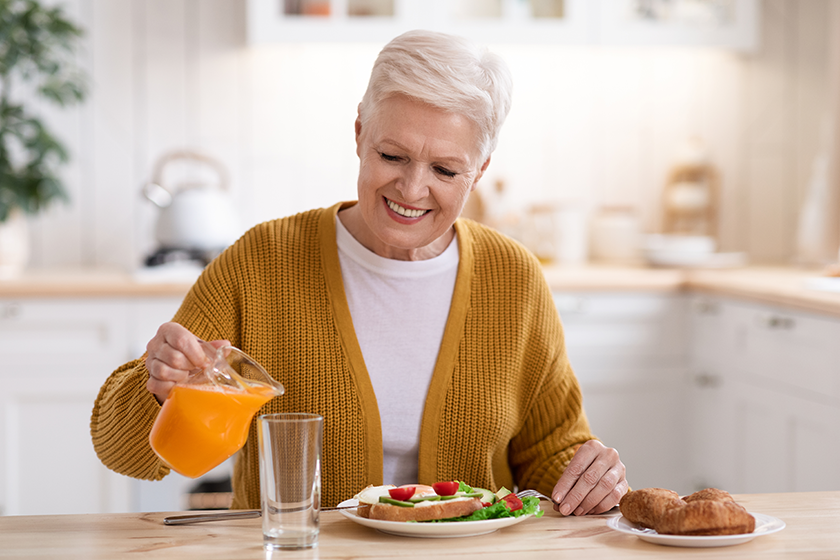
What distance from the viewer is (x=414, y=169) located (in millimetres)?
1191

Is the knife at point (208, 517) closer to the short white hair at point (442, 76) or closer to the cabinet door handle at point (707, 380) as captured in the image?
the short white hair at point (442, 76)

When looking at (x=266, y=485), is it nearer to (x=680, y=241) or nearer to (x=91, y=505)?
(x=91, y=505)

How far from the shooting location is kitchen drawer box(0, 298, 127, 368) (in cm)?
242

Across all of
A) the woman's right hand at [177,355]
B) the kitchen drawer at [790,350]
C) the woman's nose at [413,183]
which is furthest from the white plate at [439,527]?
the kitchen drawer at [790,350]

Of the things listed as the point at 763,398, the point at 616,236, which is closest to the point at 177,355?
the point at 763,398

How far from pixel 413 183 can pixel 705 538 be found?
0.59 metres

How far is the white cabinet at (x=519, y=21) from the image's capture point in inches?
109

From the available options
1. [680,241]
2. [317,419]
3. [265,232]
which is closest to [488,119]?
[265,232]

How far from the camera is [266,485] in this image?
0.80 meters

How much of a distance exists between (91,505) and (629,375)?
159cm

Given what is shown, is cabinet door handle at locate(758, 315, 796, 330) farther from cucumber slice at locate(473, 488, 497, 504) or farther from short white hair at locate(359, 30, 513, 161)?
cucumber slice at locate(473, 488, 497, 504)

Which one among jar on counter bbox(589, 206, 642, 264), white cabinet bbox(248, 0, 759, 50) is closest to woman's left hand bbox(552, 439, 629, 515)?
white cabinet bbox(248, 0, 759, 50)

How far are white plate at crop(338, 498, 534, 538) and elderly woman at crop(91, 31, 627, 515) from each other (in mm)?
365

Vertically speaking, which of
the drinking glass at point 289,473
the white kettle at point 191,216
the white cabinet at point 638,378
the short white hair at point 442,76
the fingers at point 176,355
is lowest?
the white cabinet at point 638,378
